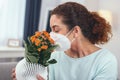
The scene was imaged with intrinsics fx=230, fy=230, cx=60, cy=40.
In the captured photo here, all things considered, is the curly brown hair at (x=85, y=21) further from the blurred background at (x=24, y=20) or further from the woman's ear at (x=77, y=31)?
the blurred background at (x=24, y=20)

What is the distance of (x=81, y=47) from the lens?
62.1 inches

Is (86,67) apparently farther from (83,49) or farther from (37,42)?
(37,42)

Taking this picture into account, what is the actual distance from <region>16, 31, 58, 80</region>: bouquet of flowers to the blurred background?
180 cm

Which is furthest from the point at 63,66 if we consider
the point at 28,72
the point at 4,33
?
the point at 4,33

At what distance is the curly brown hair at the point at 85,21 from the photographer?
1498 mm

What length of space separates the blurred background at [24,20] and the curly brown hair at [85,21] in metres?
1.51

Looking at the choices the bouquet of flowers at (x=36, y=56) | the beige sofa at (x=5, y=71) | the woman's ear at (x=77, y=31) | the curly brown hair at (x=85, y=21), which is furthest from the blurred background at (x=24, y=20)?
the bouquet of flowers at (x=36, y=56)

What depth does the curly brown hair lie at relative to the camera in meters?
1.50

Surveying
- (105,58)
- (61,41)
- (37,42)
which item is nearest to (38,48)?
(37,42)

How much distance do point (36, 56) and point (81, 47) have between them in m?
0.43

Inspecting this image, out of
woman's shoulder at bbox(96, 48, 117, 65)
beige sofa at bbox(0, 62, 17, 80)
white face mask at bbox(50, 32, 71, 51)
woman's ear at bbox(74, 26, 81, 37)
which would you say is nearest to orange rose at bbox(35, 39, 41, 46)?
white face mask at bbox(50, 32, 71, 51)

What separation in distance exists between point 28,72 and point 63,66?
38cm

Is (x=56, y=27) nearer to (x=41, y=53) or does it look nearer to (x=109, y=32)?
(x=41, y=53)

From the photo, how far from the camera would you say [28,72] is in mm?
1287
